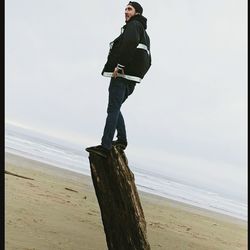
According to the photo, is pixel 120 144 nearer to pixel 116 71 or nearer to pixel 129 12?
pixel 116 71

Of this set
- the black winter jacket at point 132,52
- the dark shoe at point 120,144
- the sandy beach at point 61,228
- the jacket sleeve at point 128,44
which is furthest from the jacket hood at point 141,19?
the sandy beach at point 61,228

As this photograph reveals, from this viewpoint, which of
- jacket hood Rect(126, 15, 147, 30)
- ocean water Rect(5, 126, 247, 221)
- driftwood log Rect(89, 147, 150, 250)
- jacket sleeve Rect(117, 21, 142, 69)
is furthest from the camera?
ocean water Rect(5, 126, 247, 221)

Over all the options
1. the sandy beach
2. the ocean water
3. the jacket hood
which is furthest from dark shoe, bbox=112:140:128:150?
the ocean water

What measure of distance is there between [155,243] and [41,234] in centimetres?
235

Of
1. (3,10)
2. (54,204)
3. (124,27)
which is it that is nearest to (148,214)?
(54,204)

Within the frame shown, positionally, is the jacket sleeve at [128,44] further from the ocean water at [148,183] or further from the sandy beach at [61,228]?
the ocean water at [148,183]

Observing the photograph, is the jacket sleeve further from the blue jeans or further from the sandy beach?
the sandy beach

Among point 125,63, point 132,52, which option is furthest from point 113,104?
point 132,52

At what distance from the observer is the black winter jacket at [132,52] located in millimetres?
4457

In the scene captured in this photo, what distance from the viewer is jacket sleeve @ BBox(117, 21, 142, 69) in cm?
445

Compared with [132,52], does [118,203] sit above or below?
below

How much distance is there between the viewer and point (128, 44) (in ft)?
14.6

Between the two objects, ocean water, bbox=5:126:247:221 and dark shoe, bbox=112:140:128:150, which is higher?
dark shoe, bbox=112:140:128:150

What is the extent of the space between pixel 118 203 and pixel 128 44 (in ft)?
6.08
